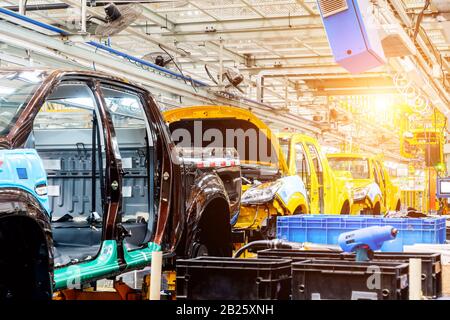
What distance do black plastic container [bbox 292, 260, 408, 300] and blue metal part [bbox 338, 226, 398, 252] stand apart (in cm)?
15

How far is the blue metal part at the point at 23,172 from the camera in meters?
3.28

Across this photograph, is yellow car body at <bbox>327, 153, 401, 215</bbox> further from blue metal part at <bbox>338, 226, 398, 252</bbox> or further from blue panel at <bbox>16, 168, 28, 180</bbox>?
blue panel at <bbox>16, 168, 28, 180</bbox>

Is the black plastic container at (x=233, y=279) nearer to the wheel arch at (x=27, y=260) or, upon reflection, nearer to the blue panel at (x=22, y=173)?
the wheel arch at (x=27, y=260)

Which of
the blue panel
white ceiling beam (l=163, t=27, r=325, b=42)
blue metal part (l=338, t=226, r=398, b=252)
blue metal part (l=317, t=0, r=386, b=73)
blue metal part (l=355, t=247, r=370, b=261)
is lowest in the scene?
blue metal part (l=355, t=247, r=370, b=261)

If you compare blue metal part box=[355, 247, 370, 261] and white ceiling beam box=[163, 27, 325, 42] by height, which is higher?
white ceiling beam box=[163, 27, 325, 42]

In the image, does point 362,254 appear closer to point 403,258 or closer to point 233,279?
point 403,258

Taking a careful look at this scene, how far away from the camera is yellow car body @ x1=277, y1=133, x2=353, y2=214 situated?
32.7 ft

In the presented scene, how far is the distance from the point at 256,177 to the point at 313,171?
182 cm

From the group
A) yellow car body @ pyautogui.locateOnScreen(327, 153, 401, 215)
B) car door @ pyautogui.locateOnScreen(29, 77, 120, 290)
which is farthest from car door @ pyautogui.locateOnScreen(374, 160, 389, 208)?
car door @ pyautogui.locateOnScreen(29, 77, 120, 290)

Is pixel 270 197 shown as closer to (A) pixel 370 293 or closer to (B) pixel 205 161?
(B) pixel 205 161

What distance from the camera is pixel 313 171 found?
1057 centimetres

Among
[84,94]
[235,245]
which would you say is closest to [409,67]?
[235,245]

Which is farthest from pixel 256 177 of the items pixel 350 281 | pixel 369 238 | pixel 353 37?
pixel 350 281
